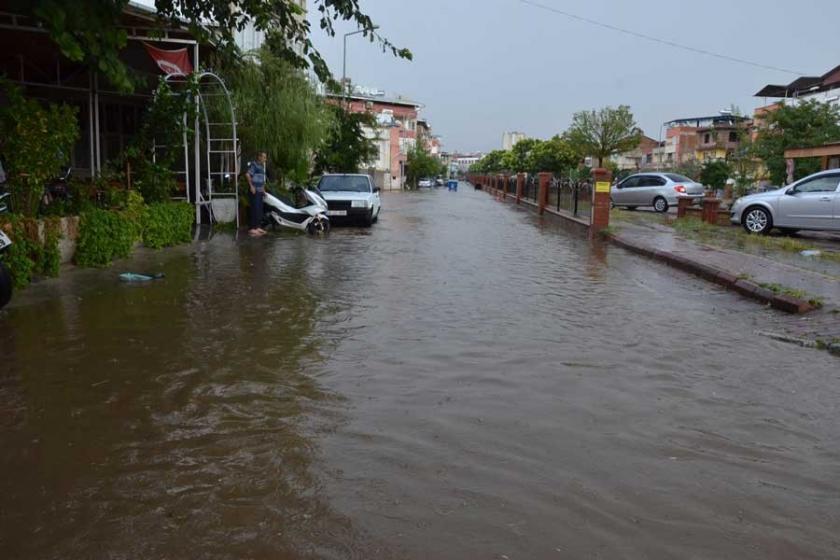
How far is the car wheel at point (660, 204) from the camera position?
28609 mm

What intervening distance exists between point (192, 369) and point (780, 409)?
161 inches

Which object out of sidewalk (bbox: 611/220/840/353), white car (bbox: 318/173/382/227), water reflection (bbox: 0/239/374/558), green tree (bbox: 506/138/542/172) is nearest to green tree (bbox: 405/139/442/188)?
green tree (bbox: 506/138/542/172)

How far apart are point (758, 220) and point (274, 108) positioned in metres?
12.4

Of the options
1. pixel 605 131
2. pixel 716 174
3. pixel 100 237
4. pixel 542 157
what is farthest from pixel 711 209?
pixel 542 157

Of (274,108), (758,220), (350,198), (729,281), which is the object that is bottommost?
(729,281)

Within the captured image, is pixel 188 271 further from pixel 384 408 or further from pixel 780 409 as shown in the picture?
pixel 780 409

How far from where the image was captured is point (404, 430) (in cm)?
417

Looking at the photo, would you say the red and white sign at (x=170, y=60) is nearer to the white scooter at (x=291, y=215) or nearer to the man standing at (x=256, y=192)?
the man standing at (x=256, y=192)

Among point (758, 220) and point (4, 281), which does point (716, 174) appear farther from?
point (4, 281)

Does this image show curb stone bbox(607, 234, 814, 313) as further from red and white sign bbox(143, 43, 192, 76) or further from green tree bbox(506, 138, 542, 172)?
green tree bbox(506, 138, 542, 172)

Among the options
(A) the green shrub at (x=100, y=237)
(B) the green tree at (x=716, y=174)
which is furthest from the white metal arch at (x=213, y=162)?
(B) the green tree at (x=716, y=174)

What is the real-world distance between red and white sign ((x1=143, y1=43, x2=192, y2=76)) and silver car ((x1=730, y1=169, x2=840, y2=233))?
13441mm

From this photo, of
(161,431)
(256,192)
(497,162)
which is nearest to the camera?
(161,431)

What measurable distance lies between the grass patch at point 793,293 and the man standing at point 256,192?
32.3 feet
